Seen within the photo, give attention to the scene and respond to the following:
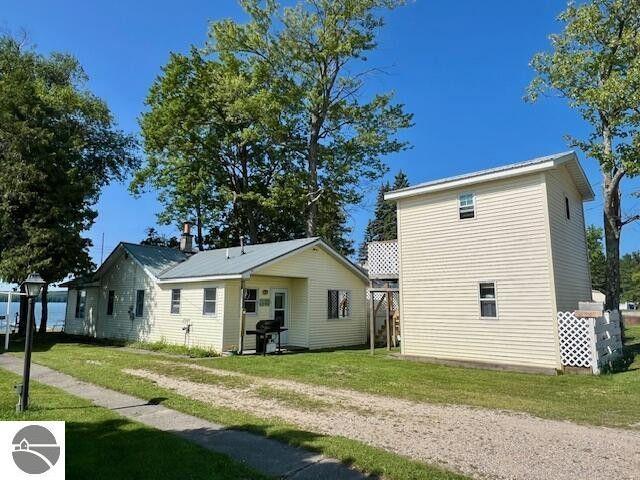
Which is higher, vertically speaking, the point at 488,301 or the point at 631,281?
the point at 631,281

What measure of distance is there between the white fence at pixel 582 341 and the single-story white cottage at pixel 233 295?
A: 348 inches

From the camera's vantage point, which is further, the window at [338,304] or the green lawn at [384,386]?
the window at [338,304]

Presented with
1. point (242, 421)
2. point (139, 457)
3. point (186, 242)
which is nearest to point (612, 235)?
point (242, 421)

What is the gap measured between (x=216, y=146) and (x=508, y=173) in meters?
22.4

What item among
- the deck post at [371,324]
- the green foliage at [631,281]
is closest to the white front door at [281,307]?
the deck post at [371,324]

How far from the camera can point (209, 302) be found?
16391 millimetres

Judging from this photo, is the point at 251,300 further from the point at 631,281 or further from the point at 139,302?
the point at 631,281

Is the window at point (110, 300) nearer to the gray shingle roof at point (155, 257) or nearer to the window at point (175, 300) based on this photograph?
the gray shingle roof at point (155, 257)

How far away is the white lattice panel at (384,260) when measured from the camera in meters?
19.3

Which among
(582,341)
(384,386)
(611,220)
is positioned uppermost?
(611,220)

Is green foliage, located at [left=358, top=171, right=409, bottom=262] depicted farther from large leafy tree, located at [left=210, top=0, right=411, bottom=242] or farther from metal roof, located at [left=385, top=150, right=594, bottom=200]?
metal roof, located at [left=385, top=150, right=594, bottom=200]

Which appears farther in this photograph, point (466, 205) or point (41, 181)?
point (41, 181)

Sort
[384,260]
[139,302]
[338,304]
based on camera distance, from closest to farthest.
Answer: [338,304]
[384,260]
[139,302]

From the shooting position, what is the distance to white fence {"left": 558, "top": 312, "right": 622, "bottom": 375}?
36.6ft
